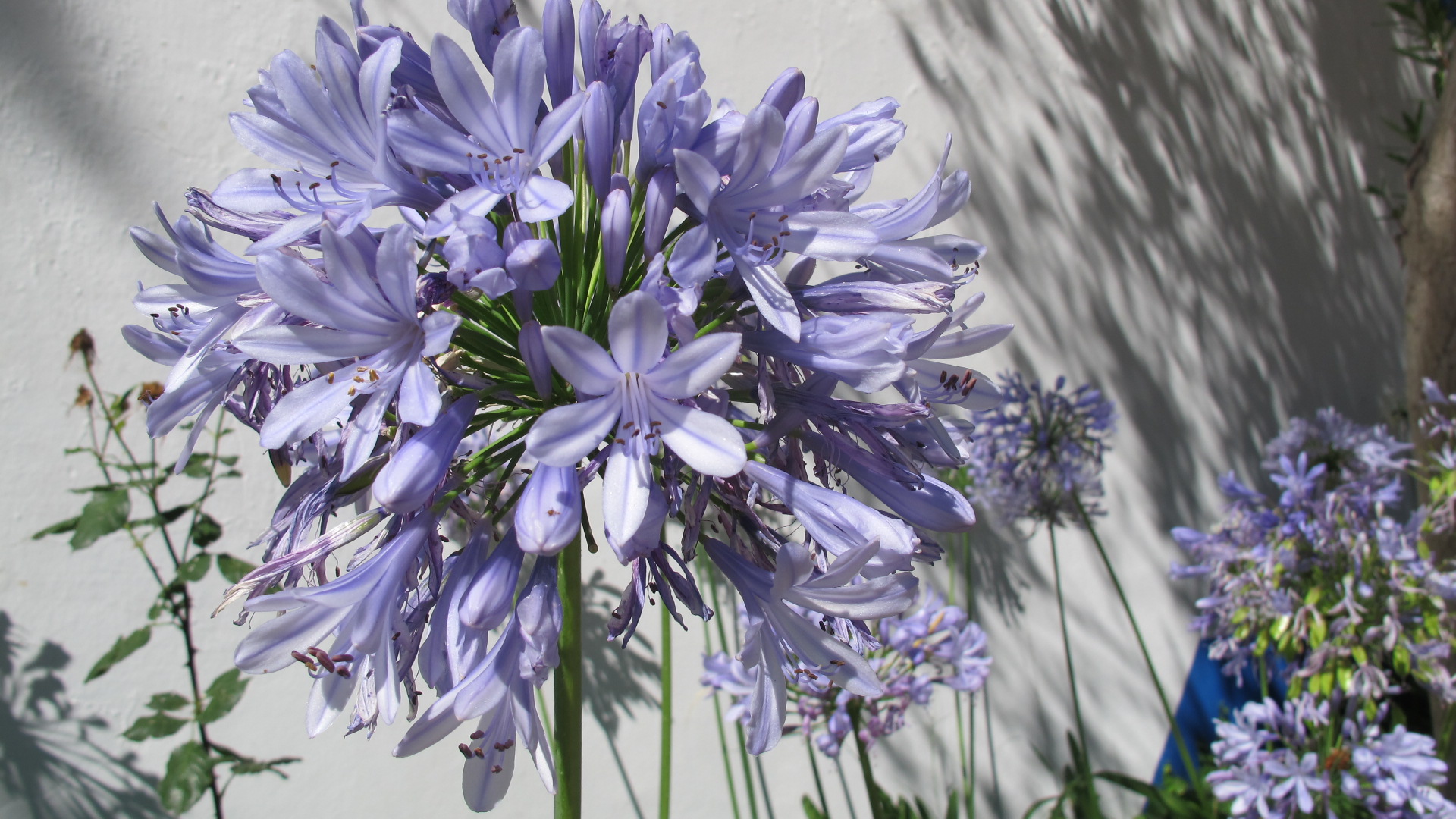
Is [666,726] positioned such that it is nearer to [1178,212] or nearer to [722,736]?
[722,736]

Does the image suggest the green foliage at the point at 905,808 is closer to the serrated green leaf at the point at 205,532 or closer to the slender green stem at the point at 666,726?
the slender green stem at the point at 666,726

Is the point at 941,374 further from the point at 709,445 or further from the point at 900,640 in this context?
the point at 900,640

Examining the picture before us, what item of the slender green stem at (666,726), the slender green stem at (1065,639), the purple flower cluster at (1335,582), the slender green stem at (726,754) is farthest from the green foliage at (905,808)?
the purple flower cluster at (1335,582)

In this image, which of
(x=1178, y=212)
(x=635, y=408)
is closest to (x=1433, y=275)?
(x=1178, y=212)

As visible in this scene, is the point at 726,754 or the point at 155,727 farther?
the point at 726,754

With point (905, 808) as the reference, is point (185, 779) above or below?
above

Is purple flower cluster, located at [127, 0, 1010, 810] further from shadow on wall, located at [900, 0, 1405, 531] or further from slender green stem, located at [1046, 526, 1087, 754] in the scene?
shadow on wall, located at [900, 0, 1405, 531]

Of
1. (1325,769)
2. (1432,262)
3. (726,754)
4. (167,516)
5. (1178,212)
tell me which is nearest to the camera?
(167,516)
